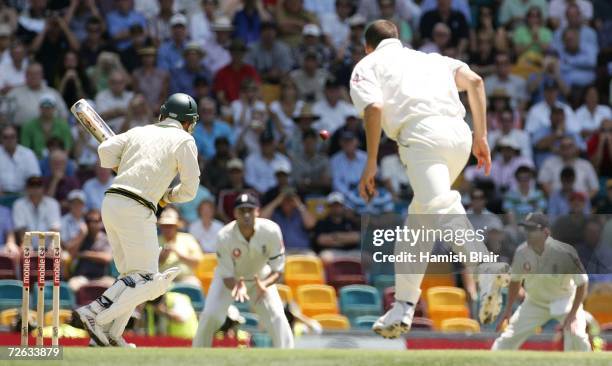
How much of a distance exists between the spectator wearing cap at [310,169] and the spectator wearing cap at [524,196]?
2223 millimetres

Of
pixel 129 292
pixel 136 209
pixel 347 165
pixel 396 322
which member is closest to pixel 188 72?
pixel 347 165

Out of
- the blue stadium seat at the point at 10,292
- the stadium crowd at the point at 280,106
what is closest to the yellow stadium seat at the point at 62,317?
the blue stadium seat at the point at 10,292

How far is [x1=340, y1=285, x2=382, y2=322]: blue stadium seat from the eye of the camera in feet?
54.3

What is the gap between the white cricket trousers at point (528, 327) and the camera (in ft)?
44.8

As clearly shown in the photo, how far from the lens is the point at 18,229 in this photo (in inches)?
671

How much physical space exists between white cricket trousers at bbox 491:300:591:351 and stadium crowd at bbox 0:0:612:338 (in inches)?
81.1

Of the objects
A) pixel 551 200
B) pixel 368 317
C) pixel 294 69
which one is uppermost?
pixel 294 69

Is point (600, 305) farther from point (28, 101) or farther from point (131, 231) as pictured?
point (28, 101)

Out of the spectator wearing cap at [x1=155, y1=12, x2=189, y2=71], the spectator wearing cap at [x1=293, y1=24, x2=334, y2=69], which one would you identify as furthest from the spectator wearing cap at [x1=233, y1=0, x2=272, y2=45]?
the spectator wearing cap at [x1=155, y1=12, x2=189, y2=71]

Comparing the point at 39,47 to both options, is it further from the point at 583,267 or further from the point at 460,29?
the point at 583,267

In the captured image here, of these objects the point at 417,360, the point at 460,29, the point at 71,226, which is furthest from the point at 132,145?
the point at 460,29

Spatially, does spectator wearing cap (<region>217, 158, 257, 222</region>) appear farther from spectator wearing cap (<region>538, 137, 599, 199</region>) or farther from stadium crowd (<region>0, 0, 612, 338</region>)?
spectator wearing cap (<region>538, 137, 599, 199</region>)

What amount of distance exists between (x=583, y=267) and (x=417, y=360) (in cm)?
403

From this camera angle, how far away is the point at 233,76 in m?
19.8
